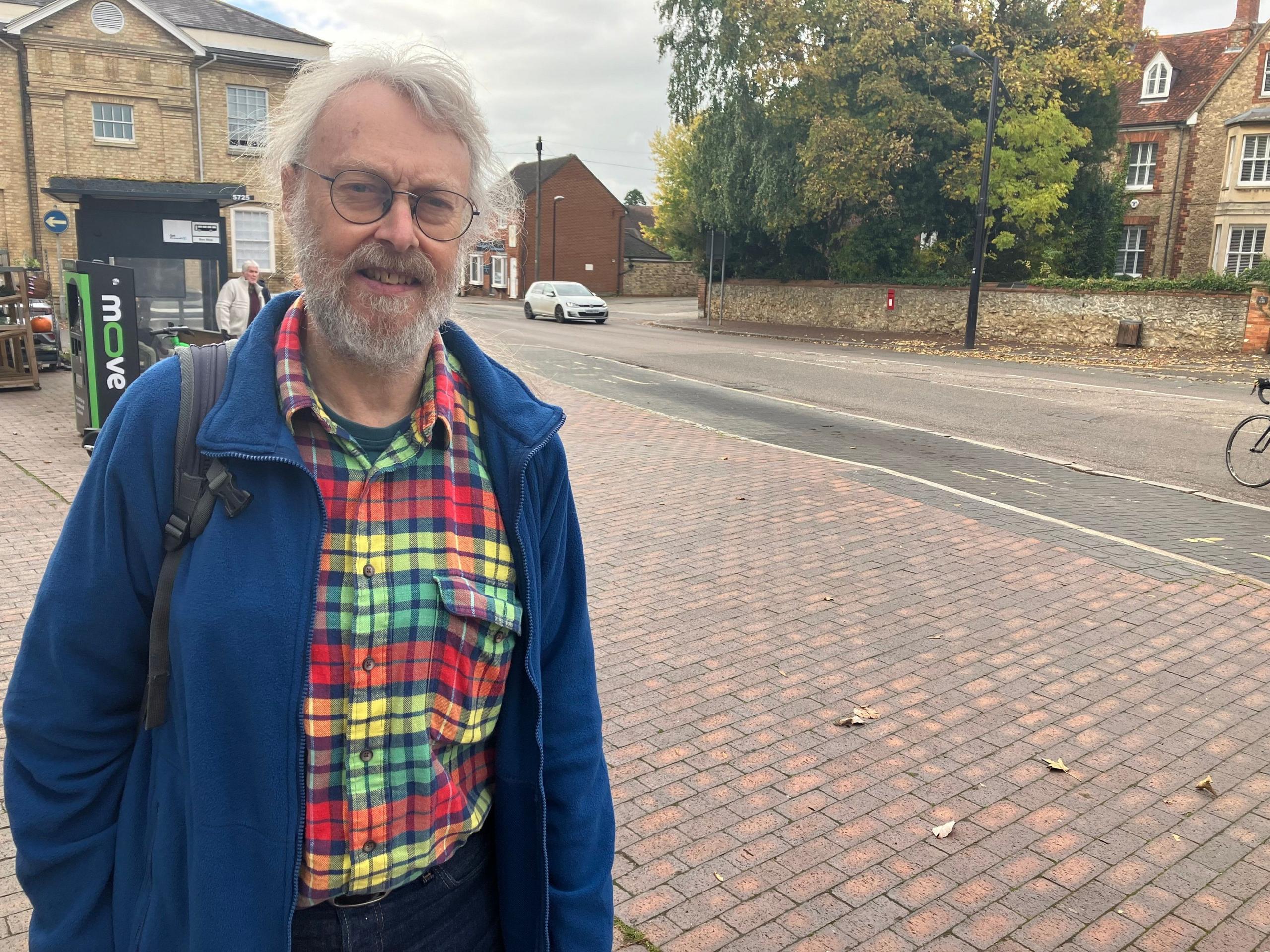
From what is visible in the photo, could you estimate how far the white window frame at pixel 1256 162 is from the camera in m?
35.9

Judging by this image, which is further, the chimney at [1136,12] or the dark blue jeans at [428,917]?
the chimney at [1136,12]

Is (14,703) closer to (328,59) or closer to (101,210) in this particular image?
(328,59)

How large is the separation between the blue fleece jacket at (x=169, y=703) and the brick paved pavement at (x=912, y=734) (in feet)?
5.97

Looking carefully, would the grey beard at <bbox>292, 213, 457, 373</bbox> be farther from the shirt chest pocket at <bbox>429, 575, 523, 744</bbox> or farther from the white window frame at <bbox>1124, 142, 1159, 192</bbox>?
the white window frame at <bbox>1124, 142, 1159, 192</bbox>

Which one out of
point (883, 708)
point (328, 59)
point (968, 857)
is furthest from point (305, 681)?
point (883, 708)

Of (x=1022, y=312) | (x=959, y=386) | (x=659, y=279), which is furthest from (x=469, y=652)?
(x=659, y=279)

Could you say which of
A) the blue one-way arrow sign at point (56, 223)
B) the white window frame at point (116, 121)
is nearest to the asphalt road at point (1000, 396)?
the blue one-way arrow sign at point (56, 223)

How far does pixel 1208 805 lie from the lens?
13.0 feet

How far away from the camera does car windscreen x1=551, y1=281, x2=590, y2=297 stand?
3606cm

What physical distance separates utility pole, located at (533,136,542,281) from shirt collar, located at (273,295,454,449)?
180 ft

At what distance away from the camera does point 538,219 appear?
58.2 metres

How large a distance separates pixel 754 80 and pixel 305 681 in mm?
32893

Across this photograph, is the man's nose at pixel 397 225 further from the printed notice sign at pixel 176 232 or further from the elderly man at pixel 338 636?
the printed notice sign at pixel 176 232

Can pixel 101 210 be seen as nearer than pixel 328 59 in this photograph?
No
